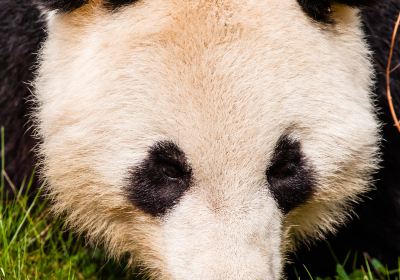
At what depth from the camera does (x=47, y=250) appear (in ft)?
14.9

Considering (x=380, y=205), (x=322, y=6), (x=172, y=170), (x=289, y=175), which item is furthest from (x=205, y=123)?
(x=380, y=205)

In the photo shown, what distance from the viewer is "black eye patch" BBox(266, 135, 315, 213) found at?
3369mm

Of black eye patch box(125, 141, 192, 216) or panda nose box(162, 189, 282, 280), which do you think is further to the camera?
black eye patch box(125, 141, 192, 216)

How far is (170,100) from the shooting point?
3.26 metres

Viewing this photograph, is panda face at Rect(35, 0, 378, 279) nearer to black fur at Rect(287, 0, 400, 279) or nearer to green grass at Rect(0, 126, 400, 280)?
black fur at Rect(287, 0, 400, 279)

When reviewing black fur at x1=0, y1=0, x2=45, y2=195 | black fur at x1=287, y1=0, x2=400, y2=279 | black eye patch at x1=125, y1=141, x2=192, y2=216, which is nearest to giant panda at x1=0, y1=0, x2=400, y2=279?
black eye patch at x1=125, y1=141, x2=192, y2=216

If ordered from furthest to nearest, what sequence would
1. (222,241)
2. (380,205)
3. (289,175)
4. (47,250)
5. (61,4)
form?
(47,250) < (380,205) < (289,175) < (61,4) < (222,241)

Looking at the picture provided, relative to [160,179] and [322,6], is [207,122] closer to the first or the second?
[160,179]

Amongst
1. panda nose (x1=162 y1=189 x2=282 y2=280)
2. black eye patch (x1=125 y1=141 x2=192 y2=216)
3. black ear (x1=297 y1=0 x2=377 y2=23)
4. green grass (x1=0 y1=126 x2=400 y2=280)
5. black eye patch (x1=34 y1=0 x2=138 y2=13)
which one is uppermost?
black eye patch (x1=34 y1=0 x2=138 y2=13)

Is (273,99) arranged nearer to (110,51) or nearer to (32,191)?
(110,51)

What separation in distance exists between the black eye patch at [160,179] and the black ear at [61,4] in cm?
72

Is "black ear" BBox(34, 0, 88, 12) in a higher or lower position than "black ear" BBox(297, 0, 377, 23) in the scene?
higher

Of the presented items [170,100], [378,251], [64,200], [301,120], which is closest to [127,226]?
[64,200]

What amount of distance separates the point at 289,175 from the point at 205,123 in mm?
491
